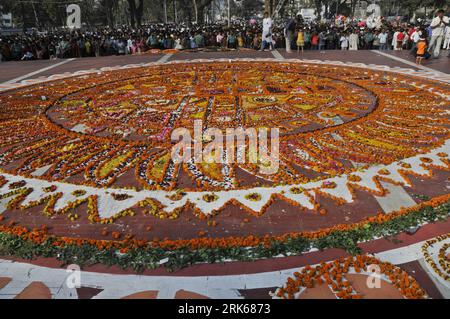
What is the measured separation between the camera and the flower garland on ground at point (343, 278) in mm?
3613

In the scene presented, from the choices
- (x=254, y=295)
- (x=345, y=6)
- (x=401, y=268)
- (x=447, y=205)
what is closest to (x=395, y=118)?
(x=447, y=205)

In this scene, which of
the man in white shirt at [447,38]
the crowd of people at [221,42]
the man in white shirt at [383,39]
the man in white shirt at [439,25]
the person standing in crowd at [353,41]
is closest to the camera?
the man in white shirt at [439,25]

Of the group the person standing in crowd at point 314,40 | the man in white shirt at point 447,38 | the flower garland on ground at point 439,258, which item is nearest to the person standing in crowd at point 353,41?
the person standing in crowd at point 314,40

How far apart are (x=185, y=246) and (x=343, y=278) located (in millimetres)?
1911

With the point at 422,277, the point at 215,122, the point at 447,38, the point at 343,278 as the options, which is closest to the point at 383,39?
the point at 447,38

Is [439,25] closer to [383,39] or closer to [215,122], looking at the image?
[383,39]

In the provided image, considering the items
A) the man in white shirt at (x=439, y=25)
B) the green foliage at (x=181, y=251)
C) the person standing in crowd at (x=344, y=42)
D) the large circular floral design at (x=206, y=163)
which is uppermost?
the man in white shirt at (x=439, y=25)

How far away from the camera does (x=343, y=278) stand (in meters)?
3.85

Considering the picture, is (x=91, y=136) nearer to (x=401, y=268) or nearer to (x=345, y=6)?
(x=401, y=268)

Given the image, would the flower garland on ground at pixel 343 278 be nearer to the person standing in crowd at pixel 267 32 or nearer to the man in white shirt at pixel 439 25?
the man in white shirt at pixel 439 25

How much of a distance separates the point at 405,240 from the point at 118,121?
733 centimetres

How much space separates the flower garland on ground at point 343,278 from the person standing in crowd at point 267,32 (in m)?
17.7

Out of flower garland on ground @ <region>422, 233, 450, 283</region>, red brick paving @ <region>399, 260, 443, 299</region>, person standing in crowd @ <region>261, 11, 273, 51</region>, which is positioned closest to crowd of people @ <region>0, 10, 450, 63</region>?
person standing in crowd @ <region>261, 11, 273, 51</region>

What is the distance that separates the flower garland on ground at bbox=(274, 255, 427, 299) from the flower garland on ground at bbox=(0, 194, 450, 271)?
249mm
